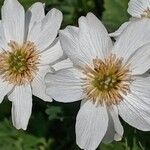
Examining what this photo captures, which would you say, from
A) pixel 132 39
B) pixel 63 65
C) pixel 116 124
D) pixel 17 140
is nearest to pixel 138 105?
pixel 116 124

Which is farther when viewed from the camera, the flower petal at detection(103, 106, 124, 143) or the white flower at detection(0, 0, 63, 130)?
the white flower at detection(0, 0, 63, 130)

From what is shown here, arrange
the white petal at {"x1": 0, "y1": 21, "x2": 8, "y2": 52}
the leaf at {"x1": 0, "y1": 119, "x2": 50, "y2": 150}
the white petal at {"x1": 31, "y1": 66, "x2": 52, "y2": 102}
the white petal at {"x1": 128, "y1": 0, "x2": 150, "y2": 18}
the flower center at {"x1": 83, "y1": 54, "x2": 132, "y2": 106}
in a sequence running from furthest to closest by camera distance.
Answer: the leaf at {"x1": 0, "y1": 119, "x2": 50, "y2": 150}
the white petal at {"x1": 128, "y1": 0, "x2": 150, "y2": 18}
the white petal at {"x1": 0, "y1": 21, "x2": 8, "y2": 52}
the white petal at {"x1": 31, "y1": 66, "x2": 52, "y2": 102}
the flower center at {"x1": 83, "y1": 54, "x2": 132, "y2": 106}

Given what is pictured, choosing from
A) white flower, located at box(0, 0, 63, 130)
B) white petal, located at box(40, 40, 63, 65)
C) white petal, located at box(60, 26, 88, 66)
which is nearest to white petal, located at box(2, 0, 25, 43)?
white flower, located at box(0, 0, 63, 130)

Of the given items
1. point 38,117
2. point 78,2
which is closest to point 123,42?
point 38,117

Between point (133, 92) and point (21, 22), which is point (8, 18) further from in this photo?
point (133, 92)

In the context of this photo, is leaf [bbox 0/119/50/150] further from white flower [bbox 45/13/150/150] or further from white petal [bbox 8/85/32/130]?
white flower [bbox 45/13/150/150]

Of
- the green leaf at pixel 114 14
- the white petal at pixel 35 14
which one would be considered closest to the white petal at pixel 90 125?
the white petal at pixel 35 14
